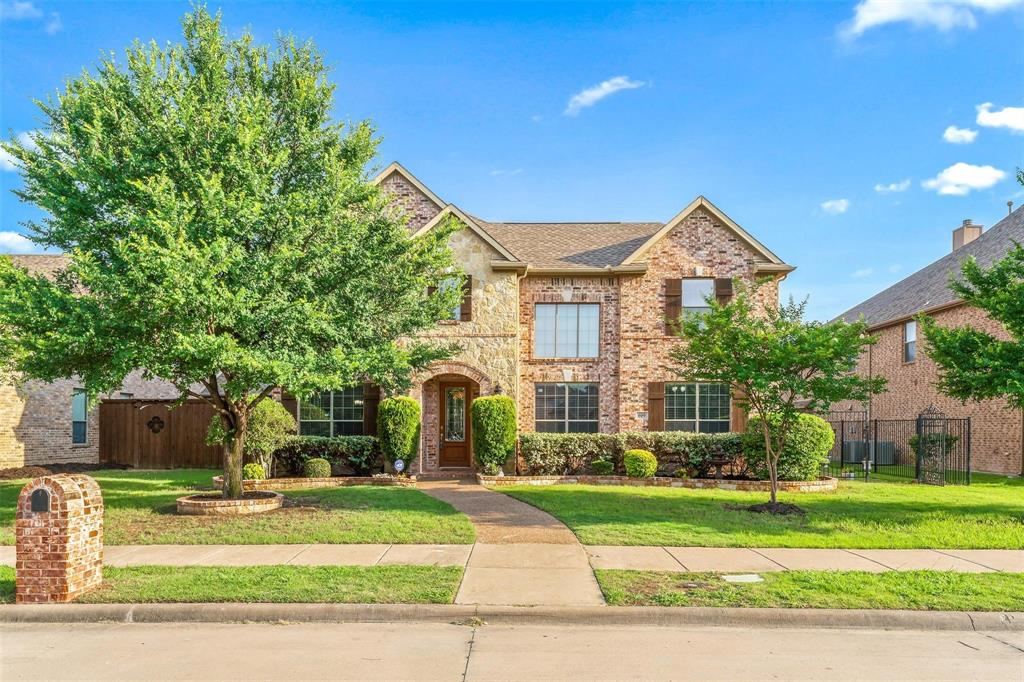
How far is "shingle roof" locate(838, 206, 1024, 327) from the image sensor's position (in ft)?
78.4

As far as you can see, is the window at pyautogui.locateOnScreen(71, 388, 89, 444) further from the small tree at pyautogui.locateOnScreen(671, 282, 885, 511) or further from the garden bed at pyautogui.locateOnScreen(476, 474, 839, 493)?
the small tree at pyautogui.locateOnScreen(671, 282, 885, 511)

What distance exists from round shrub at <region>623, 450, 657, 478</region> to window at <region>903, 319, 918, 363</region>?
1472 centimetres

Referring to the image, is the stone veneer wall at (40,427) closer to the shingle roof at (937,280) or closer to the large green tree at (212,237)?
the large green tree at (212,237)

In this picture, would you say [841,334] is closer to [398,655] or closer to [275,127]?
[398,655]

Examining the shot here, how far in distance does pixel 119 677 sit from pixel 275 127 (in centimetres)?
993

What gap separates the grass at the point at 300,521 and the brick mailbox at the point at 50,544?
274 centimetres

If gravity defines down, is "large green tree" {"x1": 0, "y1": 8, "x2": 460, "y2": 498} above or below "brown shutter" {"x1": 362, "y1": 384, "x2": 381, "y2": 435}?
above

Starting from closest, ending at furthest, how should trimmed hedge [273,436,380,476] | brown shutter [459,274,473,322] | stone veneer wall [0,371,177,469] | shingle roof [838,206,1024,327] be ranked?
1. trimmed hedge [273,436,380,476]
2. brown shutter [459,274,473,322]
3. stone veneer wall [0,371,177,469]
4. shingle roof [838,206,1024,327]

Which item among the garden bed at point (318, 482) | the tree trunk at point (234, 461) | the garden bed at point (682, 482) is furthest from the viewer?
the garden bed at point (682, 482)

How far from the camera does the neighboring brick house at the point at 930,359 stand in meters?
21.6

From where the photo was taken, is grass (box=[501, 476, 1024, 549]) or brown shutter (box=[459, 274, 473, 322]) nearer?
grass (box=[501, 476, 1024, 549])

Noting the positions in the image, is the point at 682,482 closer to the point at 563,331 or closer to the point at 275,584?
the point at 563,331

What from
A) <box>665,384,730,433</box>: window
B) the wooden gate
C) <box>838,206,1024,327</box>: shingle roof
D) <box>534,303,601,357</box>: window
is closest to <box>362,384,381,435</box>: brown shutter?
<box>534,303,601,357</box>: window

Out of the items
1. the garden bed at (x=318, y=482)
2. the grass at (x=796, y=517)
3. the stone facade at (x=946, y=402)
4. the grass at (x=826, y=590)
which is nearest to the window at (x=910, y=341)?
the stone facade at (x=946, y=402)
